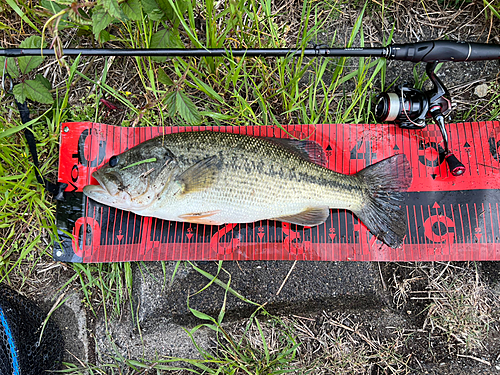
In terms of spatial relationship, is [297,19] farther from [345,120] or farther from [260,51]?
[345,120]

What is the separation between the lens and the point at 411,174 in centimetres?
299

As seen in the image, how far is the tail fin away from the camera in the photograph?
2.92 metres

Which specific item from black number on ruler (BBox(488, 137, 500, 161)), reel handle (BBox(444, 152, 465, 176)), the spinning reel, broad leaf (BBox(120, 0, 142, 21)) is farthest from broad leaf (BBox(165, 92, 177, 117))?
black number on ruler (BBox(488, 137, 500, 161))

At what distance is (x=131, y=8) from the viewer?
2521 mm

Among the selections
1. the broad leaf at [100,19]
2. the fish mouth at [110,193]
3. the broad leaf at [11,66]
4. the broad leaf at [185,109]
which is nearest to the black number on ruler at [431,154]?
the broad leaf at [185,109]

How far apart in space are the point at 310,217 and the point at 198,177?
107 cm

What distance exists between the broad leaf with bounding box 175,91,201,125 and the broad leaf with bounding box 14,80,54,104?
1.30 m

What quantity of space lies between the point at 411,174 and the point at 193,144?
6.84 ft

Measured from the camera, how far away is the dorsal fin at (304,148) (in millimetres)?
2920

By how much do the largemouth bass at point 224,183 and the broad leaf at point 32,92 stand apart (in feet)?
3.29

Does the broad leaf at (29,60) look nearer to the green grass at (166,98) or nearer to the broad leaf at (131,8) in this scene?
the green grass at (166,98)

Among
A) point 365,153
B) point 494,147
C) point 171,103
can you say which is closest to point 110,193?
point 171,103

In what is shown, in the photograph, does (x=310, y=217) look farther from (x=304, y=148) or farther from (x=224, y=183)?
(x=224, y=183)

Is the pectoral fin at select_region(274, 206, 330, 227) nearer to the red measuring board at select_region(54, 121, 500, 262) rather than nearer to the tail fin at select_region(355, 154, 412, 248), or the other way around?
the red measuring board at select_region(54, 121, 500, 262)
